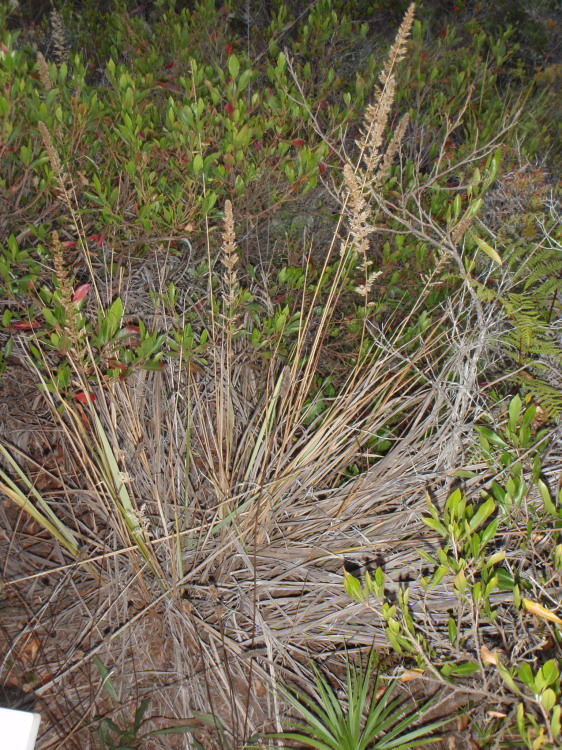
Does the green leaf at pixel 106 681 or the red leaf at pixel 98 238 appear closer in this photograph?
the green leaf at pixel 106 681

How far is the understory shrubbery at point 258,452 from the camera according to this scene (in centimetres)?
150

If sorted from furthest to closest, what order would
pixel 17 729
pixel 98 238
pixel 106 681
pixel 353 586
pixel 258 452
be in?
1. pixel 98 238
2. pixel 258 452
3. pixel 106 681
4. pixel 353 586
5. pixel 17 729

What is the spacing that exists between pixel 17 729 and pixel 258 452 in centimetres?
106

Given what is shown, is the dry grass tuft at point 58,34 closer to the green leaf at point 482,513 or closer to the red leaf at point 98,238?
the red leaf at point 98,238

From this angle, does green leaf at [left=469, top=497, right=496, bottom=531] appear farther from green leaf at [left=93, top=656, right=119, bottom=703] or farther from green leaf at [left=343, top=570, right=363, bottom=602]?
green leaf at [left=93, top=656, right=119, bottom=703]

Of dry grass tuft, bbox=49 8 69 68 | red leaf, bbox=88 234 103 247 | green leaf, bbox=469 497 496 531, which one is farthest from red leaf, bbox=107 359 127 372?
dry grass tuft, bbox=49 8 69 68

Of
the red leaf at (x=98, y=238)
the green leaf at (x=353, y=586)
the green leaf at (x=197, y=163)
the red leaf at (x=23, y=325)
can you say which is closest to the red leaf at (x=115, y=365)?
the red leaf at (x=23, y=325)

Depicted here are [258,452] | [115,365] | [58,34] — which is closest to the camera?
[115,365]

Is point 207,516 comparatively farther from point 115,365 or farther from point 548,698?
point 548,698

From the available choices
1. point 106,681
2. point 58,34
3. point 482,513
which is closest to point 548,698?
point 482,513

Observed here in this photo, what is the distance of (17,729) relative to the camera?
1.03m

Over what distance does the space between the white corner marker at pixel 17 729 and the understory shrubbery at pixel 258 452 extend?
1.72 ft

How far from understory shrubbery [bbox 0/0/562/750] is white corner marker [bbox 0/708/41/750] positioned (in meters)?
0.53

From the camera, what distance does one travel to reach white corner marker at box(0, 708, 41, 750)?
1.02 metres
